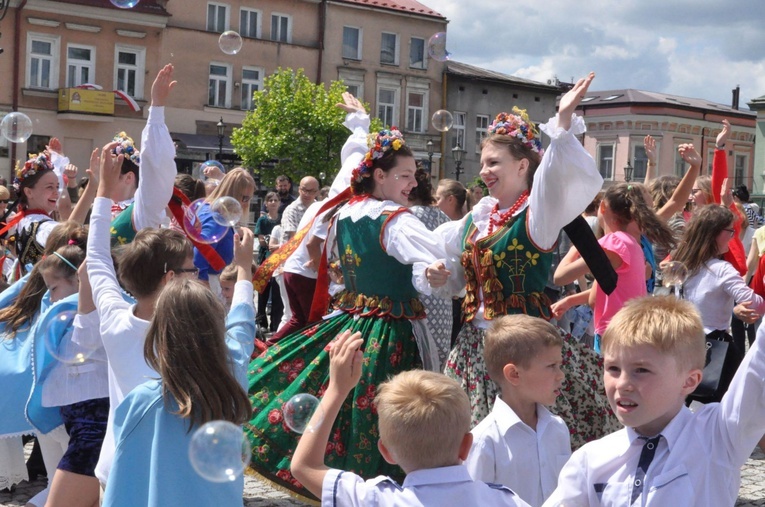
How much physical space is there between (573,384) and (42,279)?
2483mm

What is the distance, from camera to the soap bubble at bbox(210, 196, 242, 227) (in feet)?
17.7

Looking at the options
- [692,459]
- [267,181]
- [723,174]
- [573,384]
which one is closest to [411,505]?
[692,459]

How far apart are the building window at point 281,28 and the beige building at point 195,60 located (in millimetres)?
36

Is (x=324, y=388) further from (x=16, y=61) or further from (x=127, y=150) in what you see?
(x=16, y=61)

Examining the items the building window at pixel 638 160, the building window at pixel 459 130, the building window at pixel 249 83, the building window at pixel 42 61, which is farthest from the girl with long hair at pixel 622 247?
the building window at pixel 638 160

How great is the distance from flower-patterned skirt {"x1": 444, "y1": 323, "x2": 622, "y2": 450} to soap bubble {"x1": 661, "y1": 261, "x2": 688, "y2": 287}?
1.80 metres

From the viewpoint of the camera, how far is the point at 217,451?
283cm

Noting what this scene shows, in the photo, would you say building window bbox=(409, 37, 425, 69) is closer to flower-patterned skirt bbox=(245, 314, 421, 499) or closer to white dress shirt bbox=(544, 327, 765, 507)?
flower-patterned skirt bbox=(245, 314, 421, 499)

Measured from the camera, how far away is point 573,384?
4266 mm

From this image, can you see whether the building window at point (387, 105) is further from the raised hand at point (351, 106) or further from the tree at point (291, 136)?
Answer: the raised hand at point (351, 106)

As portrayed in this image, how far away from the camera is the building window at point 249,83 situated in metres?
36.4

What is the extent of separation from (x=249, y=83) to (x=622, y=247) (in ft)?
105

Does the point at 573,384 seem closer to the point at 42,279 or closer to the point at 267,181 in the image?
the point at 42,279

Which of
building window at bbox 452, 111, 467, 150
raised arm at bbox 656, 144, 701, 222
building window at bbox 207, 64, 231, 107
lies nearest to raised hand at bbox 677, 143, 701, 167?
raised arm at bbox 656, 144, 701, 222
